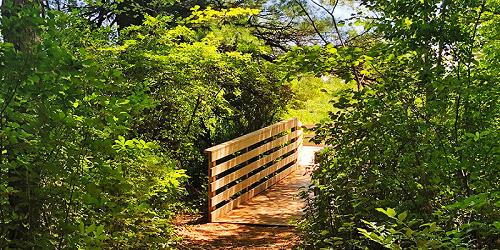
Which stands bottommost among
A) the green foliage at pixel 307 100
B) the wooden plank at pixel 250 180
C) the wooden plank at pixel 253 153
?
the wooden plank at pixel 250 180

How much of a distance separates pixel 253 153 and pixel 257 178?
44cm

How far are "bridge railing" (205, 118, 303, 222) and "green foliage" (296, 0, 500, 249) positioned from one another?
2858mm

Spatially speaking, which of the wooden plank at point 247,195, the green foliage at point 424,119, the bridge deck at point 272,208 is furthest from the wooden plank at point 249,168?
the green foliage at point 424,119

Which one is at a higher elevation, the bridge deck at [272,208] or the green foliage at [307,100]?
the green foliage at [307,100]

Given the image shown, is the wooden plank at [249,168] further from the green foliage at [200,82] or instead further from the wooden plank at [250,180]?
the green foliage at [200,82]

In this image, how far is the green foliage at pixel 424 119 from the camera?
8.01ft

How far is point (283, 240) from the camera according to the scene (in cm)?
552

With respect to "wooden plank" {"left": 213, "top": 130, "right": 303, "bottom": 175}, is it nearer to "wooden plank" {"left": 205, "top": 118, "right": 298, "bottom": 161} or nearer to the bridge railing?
the bridge railing

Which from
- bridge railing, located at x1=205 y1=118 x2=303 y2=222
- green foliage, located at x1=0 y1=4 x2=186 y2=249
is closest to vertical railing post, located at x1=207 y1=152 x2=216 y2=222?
bridge railing, located at x1=205 y1=118 x2=303 y2=222

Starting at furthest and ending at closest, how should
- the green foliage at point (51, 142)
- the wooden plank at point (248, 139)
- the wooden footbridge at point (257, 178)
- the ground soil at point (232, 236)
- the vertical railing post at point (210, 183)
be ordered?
the wooden footbridge at point (257, 178) < the wooden plank at point (248, 139) < the vertical railing post at point (210, 183) < the ground soil at point (232, 236) < the green foliage at point (51, 142)

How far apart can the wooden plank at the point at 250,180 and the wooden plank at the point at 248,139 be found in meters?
0.48

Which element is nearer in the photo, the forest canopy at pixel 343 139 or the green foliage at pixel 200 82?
the forest canopy at pixel 343 139

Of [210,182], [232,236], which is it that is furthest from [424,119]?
[210,182]

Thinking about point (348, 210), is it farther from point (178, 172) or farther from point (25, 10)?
point (25, 10)
